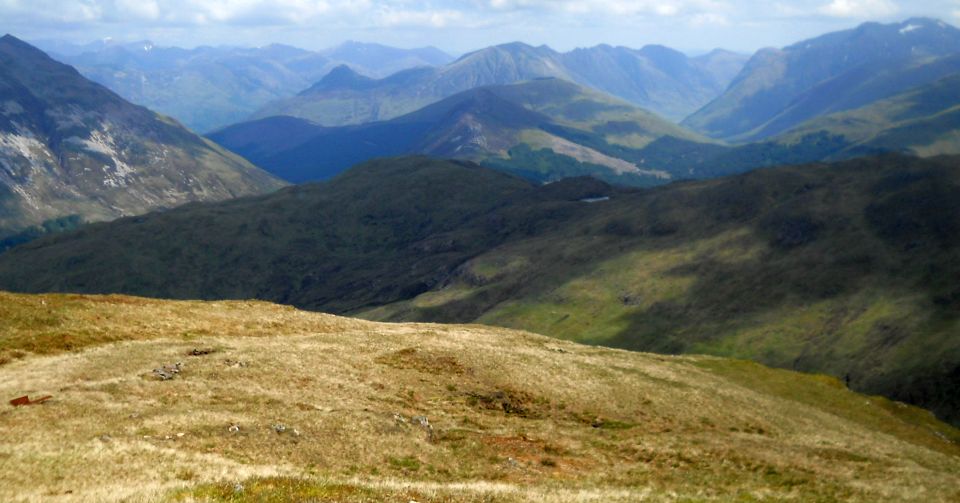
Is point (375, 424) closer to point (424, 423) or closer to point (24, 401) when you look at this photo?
point (424, 423)

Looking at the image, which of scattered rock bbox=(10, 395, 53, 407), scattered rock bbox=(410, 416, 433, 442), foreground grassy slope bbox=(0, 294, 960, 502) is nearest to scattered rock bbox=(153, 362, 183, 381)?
foreground grassy slope bbox=(0, 294, 960, 502)

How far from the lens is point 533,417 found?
57.9 meters

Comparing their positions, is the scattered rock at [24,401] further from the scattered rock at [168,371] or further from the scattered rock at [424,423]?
the scattered rock at [424,423]

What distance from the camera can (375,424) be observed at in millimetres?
47969

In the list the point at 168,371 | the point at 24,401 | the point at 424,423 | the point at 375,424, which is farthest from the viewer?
the point at 168,371

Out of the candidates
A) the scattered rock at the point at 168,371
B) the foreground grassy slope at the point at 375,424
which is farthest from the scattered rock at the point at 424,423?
the scattered rock at the point at 168,371

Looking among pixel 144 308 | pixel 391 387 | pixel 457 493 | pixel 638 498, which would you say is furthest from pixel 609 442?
pixel 144 308

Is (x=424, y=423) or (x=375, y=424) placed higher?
(x=375, y=424)

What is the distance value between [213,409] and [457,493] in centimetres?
1997

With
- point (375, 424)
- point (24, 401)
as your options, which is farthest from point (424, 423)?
point (24, 401)

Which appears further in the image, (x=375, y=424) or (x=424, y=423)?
(x=424, y=423)

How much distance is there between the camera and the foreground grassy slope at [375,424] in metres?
35.4

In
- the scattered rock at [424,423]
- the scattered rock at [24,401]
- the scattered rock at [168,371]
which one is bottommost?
the scattered rock at [424,423]

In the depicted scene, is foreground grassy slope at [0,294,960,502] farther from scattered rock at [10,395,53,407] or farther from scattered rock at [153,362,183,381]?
scattered rock at [10,395,53,407]
